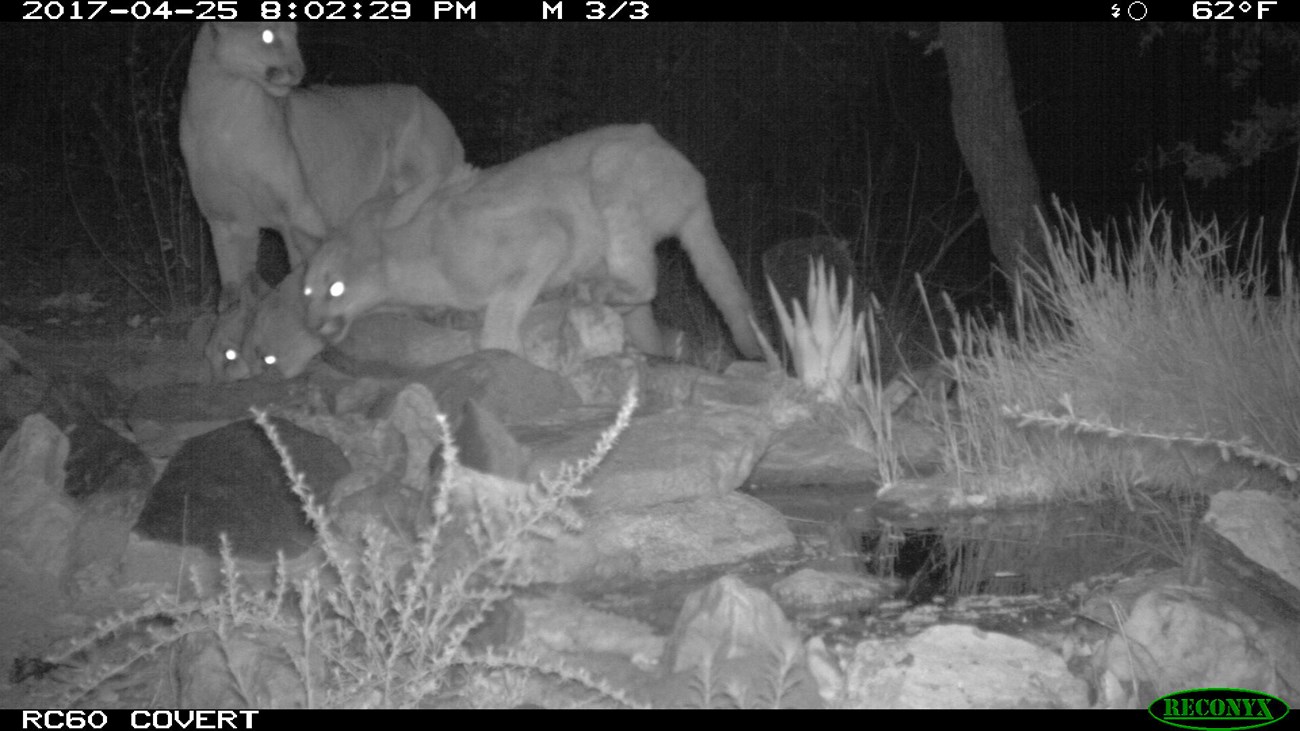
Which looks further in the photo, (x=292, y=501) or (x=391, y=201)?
(x=391, y=201)

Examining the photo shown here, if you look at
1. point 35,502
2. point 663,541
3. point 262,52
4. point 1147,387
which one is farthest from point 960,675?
point 262,52

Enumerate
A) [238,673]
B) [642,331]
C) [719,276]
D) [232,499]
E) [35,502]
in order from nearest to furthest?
[238,673]
[232,499]
[35,502]
[719,276]
[642,331]

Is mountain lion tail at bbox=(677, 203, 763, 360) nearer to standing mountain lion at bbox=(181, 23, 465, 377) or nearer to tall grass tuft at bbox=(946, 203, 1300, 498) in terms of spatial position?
standing mountain lion at bbox=(181, 23, 465, 377)

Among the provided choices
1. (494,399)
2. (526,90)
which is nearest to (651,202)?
(494,399)

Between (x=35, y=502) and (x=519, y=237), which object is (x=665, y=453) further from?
(x=35, y=502)

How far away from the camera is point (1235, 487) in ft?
16.8

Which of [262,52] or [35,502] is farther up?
[262,52]

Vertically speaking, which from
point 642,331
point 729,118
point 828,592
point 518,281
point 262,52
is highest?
point 262,52

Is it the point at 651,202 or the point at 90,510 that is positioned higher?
the point at 651,202

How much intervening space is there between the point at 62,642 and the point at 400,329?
340 centimetres

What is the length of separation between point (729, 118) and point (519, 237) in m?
9.48

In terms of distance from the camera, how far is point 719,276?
8.09 metres
